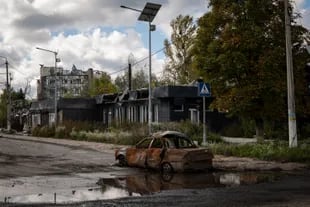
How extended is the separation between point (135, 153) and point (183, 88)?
2178 centimetres

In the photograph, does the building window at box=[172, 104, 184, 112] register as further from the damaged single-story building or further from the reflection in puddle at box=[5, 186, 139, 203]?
the reflection in puddle at box=[5, 186, 139, 203]

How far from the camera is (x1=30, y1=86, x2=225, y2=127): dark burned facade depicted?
4138cm

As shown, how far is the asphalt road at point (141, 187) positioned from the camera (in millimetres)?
11656

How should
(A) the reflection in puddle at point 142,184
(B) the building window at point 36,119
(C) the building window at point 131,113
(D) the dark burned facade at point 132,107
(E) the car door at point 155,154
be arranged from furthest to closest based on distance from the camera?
(B) the building window at point 36,119
(C) the building window at point 131,113
(D) the dark burned facade at point 132,107
(E) the car door at point 155,154
(A) the reflection in puddle at point 142,184

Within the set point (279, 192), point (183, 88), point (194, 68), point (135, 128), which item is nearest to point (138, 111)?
point (183, 88)

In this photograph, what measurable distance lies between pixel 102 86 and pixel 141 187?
8129cm

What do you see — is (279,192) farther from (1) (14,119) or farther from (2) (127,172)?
(1) (14,119)

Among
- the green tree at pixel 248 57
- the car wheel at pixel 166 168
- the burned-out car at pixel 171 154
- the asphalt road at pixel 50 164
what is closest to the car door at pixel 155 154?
the burned-out car at pixel 171 154

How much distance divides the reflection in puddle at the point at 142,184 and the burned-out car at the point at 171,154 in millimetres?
489

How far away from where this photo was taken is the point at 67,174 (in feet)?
58.6

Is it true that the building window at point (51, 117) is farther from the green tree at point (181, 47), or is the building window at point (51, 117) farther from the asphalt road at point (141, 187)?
the asphalt road at point (141, 187)

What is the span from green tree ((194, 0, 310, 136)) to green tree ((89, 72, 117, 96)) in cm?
6711

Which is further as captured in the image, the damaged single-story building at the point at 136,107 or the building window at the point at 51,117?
the building window at the point at 51,117

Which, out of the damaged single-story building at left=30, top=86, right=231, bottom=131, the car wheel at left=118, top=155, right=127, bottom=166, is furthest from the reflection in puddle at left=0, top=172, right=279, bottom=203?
the damaged single-story building at left=30, top=86, right=231, bottom=131
